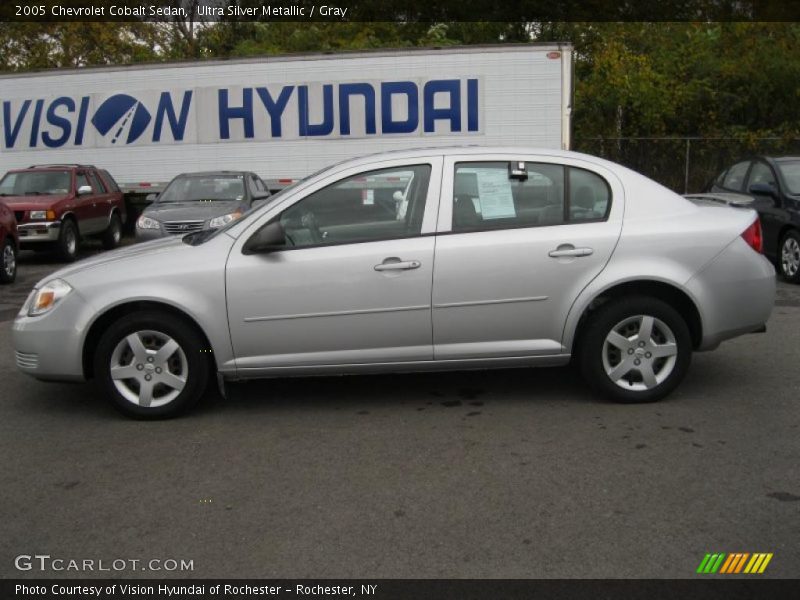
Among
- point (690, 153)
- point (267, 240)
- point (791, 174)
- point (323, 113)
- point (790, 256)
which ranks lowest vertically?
point (790, 256)

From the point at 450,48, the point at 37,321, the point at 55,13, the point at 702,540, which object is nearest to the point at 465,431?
the point at 702,540

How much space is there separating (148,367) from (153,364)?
0.12 feet

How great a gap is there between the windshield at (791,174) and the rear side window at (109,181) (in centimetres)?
1226

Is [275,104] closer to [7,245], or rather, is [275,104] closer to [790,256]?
[7,245]

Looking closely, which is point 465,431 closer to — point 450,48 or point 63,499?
point 63,499

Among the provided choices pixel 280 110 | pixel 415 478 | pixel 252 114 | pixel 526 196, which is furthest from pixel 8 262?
pixel 415 478

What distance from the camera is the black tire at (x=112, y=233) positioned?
1708 cm

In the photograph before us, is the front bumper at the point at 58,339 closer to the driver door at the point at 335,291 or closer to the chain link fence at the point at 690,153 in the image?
the driver door at the point at 335,291

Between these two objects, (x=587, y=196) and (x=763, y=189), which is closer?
(x=587, y=196)

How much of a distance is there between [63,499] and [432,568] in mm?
1953

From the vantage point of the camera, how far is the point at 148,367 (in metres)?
5.48

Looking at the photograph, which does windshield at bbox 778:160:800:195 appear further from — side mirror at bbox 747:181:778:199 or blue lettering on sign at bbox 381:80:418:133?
blue lettering on sign at bbox 381:80:418:133

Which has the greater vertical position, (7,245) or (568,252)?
(568,252)

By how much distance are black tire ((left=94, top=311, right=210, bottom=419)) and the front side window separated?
90cm
